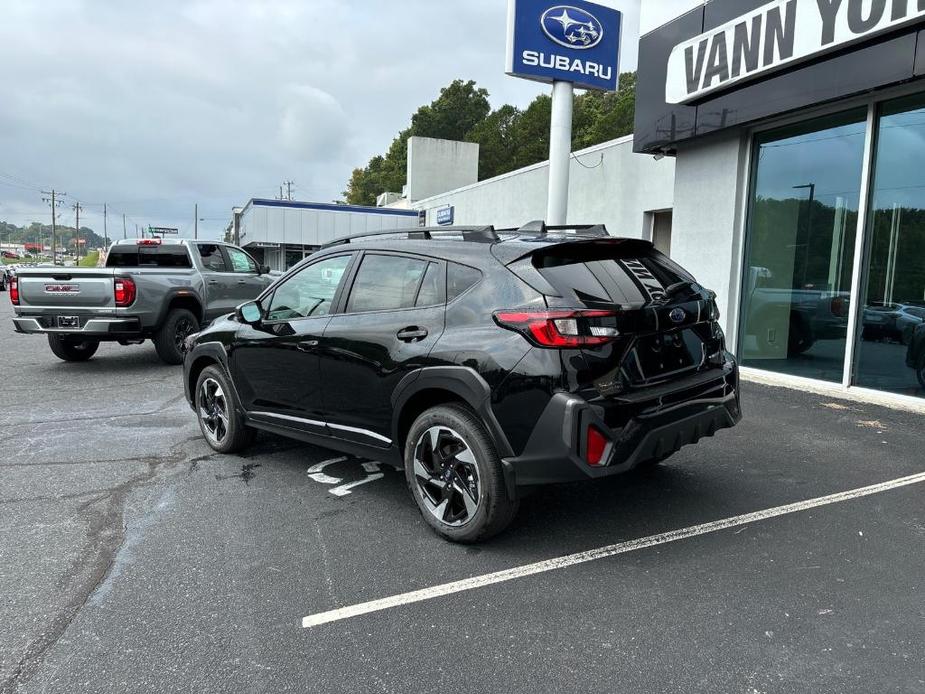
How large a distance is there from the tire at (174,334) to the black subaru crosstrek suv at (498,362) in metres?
5.88

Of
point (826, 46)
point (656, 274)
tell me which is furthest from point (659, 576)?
point (826, 46)

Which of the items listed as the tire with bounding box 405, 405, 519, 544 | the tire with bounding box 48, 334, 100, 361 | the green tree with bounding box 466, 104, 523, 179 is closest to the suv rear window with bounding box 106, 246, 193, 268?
the tire with bounding box 48, 334, 100, 361

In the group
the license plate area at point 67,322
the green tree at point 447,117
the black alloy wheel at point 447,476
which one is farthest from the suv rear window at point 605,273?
the green tree at point 447,117

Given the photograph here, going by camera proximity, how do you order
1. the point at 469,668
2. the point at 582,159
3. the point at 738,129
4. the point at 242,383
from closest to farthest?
the point at 469,668 → the point at 242,383 → the point at 738,129 → the point at 582,159

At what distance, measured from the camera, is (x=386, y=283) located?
4129 millimetres

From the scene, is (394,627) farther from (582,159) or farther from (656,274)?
(582,159)

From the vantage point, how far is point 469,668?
2537 mm

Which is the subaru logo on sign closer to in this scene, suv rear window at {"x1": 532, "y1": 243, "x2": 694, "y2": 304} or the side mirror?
the side mirror

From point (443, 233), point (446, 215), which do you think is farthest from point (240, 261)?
point (446, 215)

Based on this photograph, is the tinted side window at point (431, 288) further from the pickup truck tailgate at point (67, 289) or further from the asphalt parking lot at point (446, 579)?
the pickup truck tailgate at point (67, 289)

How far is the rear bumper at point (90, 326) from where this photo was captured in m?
8.99

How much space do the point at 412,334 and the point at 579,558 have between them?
1.50 m

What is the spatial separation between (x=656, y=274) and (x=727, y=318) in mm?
6188

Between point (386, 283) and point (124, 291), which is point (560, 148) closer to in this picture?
point (124, 291)
